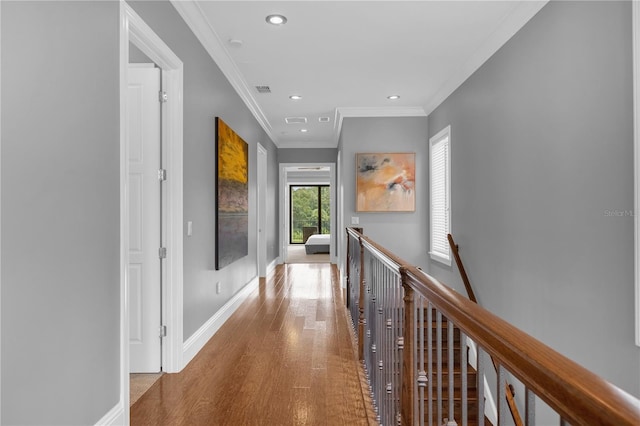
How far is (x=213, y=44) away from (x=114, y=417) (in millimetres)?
2902

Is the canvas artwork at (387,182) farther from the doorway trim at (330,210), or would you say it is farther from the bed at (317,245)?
the bed at (317,245)

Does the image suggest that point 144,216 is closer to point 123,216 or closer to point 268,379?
point 123,216

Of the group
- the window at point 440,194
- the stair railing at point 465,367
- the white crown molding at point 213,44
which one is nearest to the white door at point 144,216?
the white crown molding at point 213,44

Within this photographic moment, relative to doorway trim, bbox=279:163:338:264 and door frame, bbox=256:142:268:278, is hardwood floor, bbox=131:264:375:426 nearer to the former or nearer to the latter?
door frame, bbox=256:142:268:278

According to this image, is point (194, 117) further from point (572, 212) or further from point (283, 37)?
point (572, 212)

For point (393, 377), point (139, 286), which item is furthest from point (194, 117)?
point (393, 377)

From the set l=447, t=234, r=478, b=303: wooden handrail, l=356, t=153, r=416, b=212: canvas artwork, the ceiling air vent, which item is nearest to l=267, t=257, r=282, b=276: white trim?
l=356, t=153, r=416, b=212: canvas artwork

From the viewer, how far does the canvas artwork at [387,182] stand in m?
5.62

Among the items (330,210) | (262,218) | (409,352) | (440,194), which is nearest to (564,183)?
(409,352)

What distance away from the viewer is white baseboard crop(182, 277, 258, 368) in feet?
9.60

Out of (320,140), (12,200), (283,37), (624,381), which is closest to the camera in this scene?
(12,200)

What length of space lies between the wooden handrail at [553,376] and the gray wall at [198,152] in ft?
7.75

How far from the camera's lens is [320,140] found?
8.11 m

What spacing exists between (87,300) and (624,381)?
2692 millimetres
